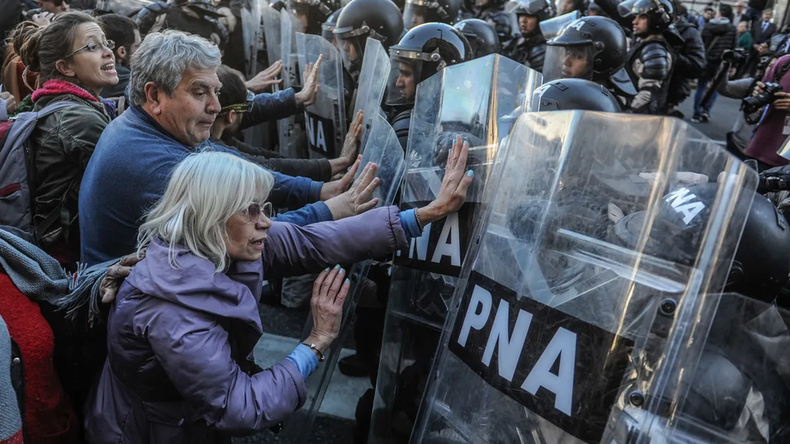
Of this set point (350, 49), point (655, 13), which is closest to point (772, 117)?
point (655, 13)

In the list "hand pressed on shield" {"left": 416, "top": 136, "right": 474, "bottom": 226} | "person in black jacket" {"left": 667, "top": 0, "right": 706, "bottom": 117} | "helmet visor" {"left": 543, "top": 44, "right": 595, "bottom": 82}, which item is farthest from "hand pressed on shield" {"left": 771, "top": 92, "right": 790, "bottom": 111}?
"hand pressed on shield" {"left": 416, "top": 136, "right": 474, "bottom": 226}

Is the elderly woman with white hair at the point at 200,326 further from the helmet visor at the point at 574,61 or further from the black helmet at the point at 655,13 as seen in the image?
the black helmet at the point at 655,13

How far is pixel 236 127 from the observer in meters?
3.19

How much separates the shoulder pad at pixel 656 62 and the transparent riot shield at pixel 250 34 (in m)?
3.61

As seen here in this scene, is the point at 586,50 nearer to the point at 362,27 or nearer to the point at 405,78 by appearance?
the point at 362,27

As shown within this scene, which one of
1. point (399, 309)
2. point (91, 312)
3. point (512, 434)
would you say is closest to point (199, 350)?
point (91, 312)

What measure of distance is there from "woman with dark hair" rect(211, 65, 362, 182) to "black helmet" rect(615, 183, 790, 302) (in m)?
1.72

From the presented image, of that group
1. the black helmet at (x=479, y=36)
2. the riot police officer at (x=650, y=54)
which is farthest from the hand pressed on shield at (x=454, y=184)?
the riot police officer at (x=650, y=54)

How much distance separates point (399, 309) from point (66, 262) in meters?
1.39

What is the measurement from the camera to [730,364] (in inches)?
49.4

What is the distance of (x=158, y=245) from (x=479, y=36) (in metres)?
4.23

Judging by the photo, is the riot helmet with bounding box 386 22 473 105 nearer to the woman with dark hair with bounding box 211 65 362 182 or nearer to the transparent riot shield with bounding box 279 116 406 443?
the woman with dark hair with bounding box 211 65 362 182

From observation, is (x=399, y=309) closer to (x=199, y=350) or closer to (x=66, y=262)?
(x=199, y=350)

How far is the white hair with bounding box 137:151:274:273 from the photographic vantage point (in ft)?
4.94
